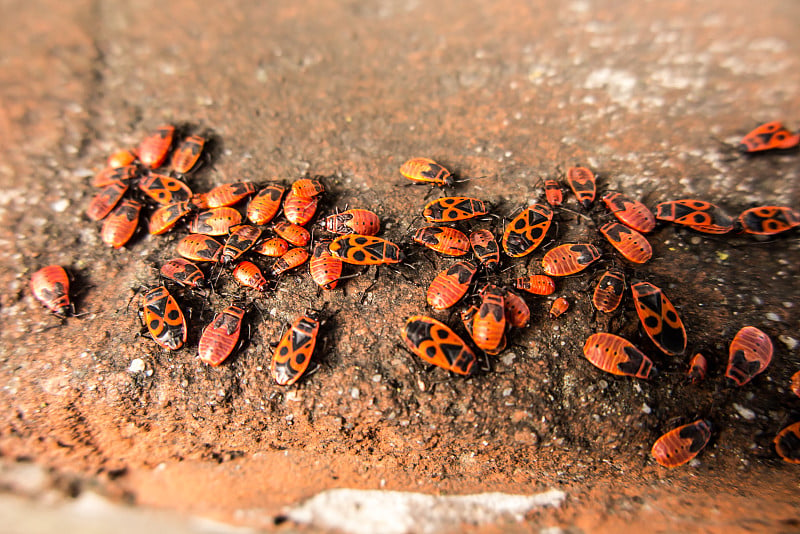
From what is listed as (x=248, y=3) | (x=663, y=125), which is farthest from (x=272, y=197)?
(x=663, y=125)

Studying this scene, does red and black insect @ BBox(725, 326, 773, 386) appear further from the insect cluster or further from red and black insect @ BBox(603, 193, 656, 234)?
red and black insect @ BBox(603, 193, 656, 234)

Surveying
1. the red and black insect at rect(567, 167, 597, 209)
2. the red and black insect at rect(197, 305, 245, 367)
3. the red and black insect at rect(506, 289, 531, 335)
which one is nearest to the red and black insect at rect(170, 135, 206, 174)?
the red and black insect at rect(197, 305, 245, 367)

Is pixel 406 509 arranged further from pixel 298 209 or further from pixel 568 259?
pixel 298 209

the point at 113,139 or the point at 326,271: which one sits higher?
the point at 113,139

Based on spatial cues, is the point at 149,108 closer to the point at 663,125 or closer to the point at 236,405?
the point at 236,405

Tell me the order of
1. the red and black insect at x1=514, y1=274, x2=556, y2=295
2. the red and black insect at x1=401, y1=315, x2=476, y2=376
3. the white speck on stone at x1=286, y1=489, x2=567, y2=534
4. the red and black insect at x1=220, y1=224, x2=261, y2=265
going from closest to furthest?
the white speck on stone at x1=286, y1=489, x2=567, y2=534, the red and black insect at x1=401, y1=315, x2=476, y2=376, the red and black insect at x1=514, y1=274, x2=556, y2=295, the red and black insect at x1=220, y1=224, x2=261, y2=265

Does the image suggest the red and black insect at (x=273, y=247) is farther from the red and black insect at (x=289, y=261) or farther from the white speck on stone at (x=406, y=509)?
the white speck on stone at (x=406, y=509)

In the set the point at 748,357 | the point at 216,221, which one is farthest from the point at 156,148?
the point at 748,357
